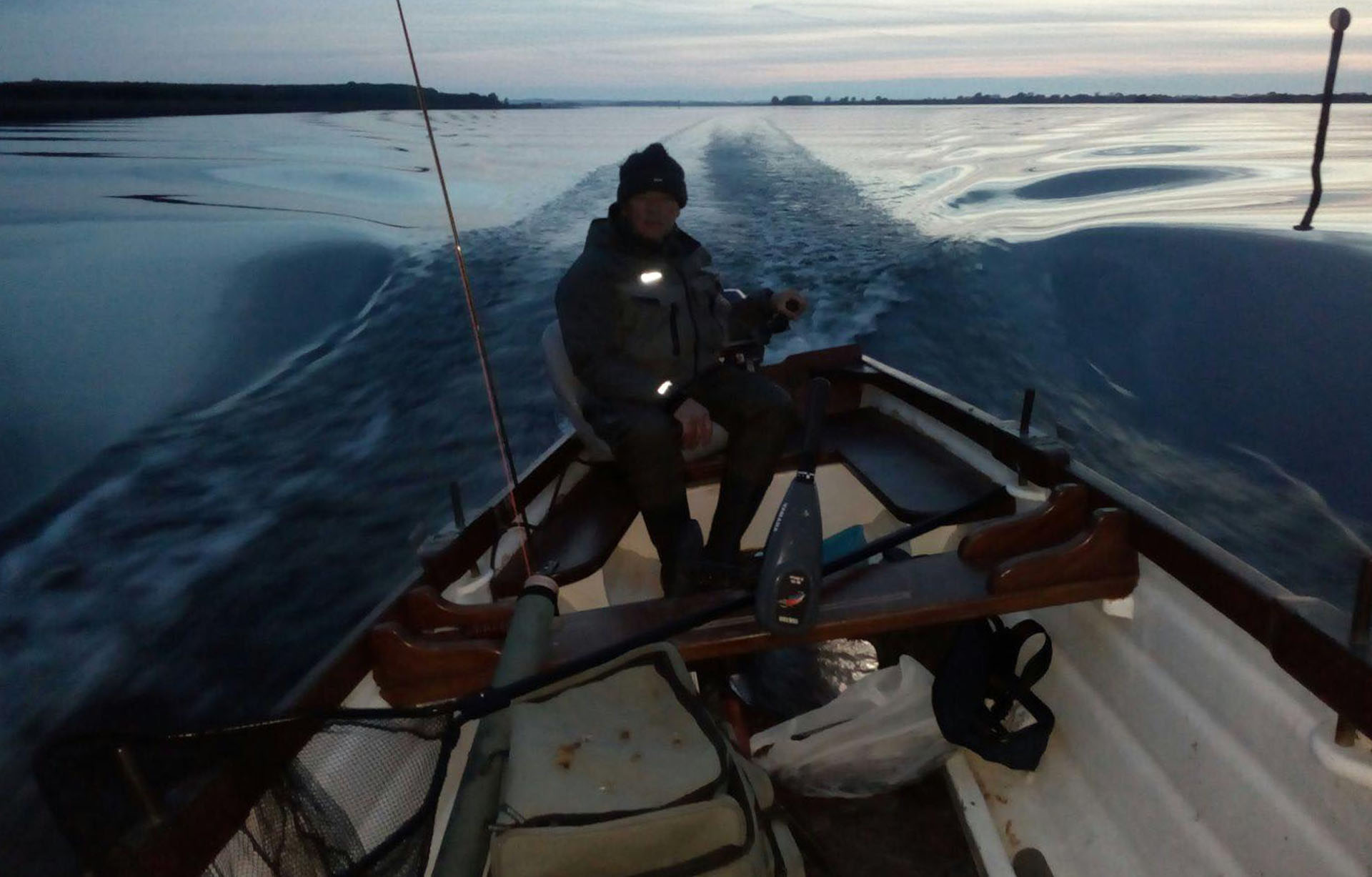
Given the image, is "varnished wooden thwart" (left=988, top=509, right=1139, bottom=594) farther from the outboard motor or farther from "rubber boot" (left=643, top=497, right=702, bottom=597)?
"rubber boot" (left=643, top=497, right=702, bottom=597)

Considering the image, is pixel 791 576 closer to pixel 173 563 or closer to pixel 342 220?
pixel 173 563

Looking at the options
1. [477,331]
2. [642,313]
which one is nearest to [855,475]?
[642,313]

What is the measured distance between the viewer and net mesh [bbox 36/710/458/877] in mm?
1135

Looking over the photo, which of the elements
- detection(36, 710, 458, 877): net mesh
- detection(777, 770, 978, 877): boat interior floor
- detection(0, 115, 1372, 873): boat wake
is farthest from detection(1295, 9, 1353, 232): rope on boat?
detection(36, 710, 458, 877): net mesh

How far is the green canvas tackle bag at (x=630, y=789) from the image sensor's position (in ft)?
3.71

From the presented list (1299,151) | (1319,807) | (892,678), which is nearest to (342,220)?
(892,678)

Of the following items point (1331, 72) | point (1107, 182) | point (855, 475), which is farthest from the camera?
point (1107, 182)

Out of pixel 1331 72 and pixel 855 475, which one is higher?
pixel 1331 72

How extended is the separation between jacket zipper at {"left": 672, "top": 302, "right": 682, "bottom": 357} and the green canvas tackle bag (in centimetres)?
158

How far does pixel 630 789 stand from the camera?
124cm

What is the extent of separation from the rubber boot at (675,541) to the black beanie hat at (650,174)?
107 centimetres

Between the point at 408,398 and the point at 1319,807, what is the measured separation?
766 centimetres

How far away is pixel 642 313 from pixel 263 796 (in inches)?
76.4

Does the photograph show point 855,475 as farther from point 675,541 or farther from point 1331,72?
point 1331,72
